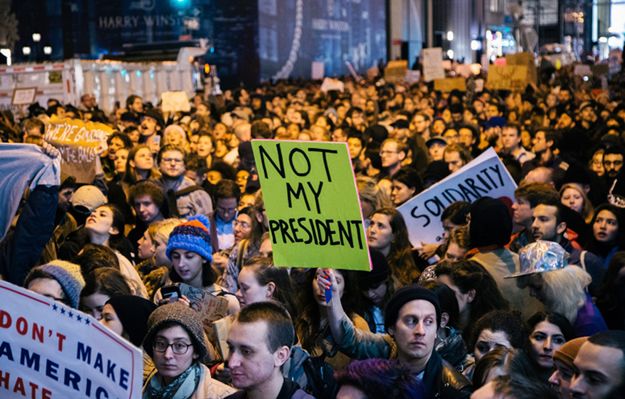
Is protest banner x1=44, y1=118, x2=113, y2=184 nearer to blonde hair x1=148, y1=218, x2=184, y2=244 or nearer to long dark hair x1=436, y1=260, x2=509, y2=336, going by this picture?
blonde hair x1=148, y1=218, x2=184, y2=244

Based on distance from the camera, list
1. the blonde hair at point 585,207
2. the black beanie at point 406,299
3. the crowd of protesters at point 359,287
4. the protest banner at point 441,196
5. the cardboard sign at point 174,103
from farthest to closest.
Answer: the cardboard sign at point 174,103, the blonde hair at point 585,207, the protest banner at point 441,196, the black beanie at point 406,299, the crowd of protesters at point 359,287

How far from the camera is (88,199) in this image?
345 inches

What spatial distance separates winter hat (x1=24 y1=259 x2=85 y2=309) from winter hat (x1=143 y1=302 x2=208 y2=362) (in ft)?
2.60

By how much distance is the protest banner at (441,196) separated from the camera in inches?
340

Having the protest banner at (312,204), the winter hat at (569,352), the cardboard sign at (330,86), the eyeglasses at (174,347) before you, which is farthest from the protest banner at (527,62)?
the winter hat at (569,352)

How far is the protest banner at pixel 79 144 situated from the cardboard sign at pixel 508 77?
13653mm

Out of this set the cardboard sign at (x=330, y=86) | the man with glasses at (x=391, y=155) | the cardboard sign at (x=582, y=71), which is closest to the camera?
the man with glasses at (x=391, y=155)

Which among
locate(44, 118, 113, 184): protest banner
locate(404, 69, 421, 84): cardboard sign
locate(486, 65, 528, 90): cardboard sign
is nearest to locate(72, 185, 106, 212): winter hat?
locate(44, 118, 113, 184): protest banner

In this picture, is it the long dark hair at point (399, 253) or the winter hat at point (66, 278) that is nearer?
the winter hat at point (66, 278)

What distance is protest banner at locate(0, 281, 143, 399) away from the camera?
434 cm

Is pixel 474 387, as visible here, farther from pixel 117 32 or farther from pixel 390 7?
pixel 390 7

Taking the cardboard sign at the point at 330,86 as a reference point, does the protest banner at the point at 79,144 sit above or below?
above

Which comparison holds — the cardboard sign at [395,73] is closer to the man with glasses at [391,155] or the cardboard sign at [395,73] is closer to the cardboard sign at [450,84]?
the cardboard sign at [450,84]

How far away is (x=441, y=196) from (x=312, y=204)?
3.29 metres
